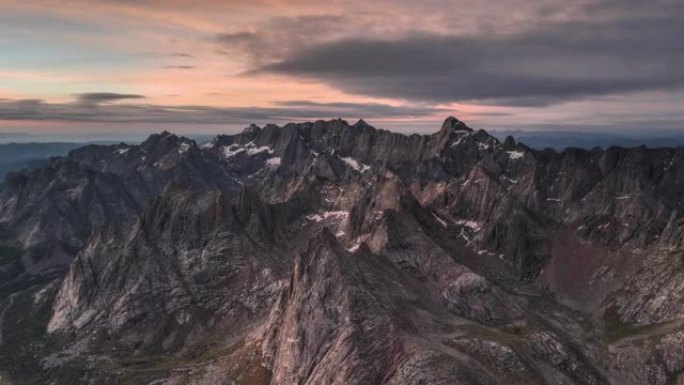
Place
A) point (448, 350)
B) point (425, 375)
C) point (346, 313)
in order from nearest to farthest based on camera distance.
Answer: point (425, 375) < point (448, 350) < point (346, 313)

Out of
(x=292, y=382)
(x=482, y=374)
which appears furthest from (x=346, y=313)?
(x=482, y=374)

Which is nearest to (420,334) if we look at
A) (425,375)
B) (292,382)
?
(425,375)

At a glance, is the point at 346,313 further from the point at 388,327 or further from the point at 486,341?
the point at 486,341

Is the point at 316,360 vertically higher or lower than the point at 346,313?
lower

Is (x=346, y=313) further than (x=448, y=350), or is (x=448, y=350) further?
(x=346, y=313)

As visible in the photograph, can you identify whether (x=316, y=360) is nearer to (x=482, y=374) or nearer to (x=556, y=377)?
(x=482, y=374)

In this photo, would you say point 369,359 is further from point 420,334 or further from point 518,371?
point 518,371

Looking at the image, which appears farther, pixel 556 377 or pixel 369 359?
pixel 556 377

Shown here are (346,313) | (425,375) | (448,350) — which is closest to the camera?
(425,375)

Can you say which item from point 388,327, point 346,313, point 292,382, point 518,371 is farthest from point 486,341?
point 292,382
